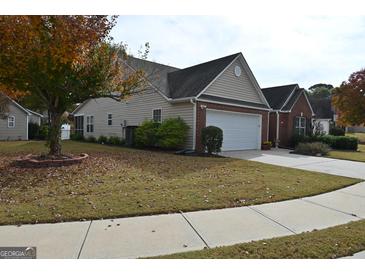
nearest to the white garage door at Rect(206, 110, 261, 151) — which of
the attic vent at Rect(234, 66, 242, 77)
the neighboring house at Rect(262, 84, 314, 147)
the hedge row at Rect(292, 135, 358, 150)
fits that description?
the attic vent at Rect(234, 66, 242, 77)

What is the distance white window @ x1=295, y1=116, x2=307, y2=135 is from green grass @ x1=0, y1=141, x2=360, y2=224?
13937mm

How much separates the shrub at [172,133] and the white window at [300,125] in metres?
11.7

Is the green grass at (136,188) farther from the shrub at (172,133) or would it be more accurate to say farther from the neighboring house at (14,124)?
the neighboring house at (14,124)

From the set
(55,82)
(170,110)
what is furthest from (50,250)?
(170,110)

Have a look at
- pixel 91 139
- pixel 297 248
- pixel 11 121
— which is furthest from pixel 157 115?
pixel 11 121

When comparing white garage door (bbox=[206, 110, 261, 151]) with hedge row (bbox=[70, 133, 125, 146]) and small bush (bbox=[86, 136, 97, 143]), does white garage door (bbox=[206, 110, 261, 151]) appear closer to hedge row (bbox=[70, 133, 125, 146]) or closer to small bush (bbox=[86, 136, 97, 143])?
hedge row (bbox=[70, 133, 125, 146])

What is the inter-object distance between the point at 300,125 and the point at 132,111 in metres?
13.8

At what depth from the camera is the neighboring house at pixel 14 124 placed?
85.5 feet

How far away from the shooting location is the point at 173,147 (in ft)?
50.7

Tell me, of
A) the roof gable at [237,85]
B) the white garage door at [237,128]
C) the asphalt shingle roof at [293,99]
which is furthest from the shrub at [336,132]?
the white garage door at [237,128]

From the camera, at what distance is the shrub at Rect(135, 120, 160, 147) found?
15930mm

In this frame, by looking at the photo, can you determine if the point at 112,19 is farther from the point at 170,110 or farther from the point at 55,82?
the point at 170,110

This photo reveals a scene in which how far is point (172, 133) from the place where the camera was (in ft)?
48.5

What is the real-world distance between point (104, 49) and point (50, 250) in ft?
27.1
